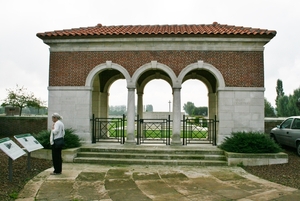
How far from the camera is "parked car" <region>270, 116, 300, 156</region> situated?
1053 cm

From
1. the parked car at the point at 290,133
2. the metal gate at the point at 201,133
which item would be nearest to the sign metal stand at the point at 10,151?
the metal gate at the point at 201,133

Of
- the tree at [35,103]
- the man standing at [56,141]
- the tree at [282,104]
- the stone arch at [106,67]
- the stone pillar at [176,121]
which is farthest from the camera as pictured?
the tree at [282,104]

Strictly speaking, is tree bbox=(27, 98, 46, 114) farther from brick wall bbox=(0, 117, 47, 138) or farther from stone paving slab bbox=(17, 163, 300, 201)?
stone paving slab bbox=(17, 163, 300, 201)

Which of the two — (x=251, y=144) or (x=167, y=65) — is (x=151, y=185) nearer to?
(x=251, y=144)

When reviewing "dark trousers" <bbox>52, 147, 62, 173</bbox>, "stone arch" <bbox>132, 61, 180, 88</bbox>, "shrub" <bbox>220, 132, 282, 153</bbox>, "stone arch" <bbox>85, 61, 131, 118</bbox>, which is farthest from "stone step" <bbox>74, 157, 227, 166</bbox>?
"stone arch" <bbox>85, 61, 131, 118</bbox>

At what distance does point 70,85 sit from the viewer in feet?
37.1

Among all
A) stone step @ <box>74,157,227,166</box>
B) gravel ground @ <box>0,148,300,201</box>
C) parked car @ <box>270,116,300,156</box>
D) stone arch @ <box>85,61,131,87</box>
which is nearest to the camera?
gravel ground @ <box>0,148,300,201</box>

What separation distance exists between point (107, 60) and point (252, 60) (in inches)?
252

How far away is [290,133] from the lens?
10906 millimetres

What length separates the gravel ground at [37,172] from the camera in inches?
237

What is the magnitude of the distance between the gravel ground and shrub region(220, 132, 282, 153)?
0.66 metres

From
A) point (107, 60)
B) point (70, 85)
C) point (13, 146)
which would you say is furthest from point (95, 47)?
point (13, 146)

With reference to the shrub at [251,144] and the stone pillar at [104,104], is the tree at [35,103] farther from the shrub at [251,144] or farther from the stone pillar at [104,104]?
the shrub at [251,144]

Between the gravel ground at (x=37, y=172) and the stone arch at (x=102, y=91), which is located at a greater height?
the stone arch at (x=102, y=91)
